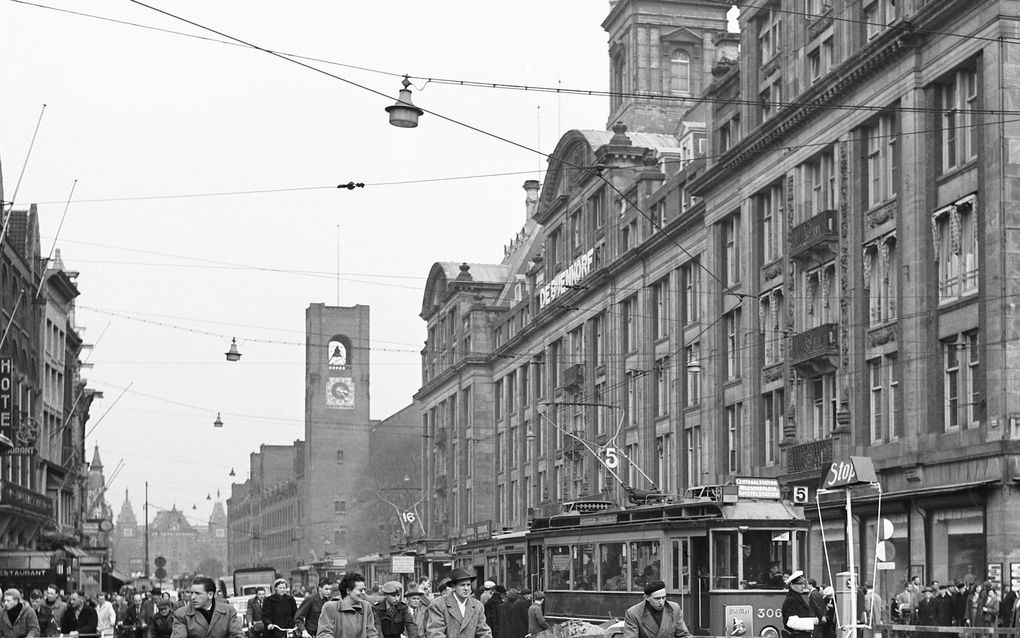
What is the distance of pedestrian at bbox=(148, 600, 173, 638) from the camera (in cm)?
2194

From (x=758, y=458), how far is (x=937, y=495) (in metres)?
12.6

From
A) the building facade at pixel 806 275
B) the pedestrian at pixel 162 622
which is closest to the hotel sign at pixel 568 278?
the building facade at pixel 806 275

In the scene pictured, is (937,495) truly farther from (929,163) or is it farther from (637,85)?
(637,85)

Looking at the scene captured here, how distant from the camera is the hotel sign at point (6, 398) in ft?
183

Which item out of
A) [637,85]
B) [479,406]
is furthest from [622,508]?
[479,406]

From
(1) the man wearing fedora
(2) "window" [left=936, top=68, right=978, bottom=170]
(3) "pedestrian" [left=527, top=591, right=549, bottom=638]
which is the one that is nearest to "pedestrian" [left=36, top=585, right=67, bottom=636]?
(3) "pedestrian" [left=527, top=591, right=549, bottom=638]

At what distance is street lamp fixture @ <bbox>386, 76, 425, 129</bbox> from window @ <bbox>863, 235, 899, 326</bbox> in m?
17.0

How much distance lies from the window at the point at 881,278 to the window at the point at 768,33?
33.6ft

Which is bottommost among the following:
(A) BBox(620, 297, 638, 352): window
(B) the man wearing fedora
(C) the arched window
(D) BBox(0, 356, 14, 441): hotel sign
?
(B) the man wearing fedora

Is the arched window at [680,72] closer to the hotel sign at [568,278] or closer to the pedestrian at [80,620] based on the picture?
the hotel sign at [568,278]

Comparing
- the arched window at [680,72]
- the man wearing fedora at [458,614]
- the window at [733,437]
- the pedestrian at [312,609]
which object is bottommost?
the pedestrian at [312,609]

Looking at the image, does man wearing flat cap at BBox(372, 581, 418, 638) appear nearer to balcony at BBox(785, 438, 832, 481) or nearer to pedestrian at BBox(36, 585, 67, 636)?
pedestrian at BBox(36, 585, 67, 636)

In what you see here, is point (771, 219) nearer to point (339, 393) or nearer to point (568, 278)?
point (568, 278)

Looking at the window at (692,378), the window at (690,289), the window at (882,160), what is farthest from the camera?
the window at (690,289)
